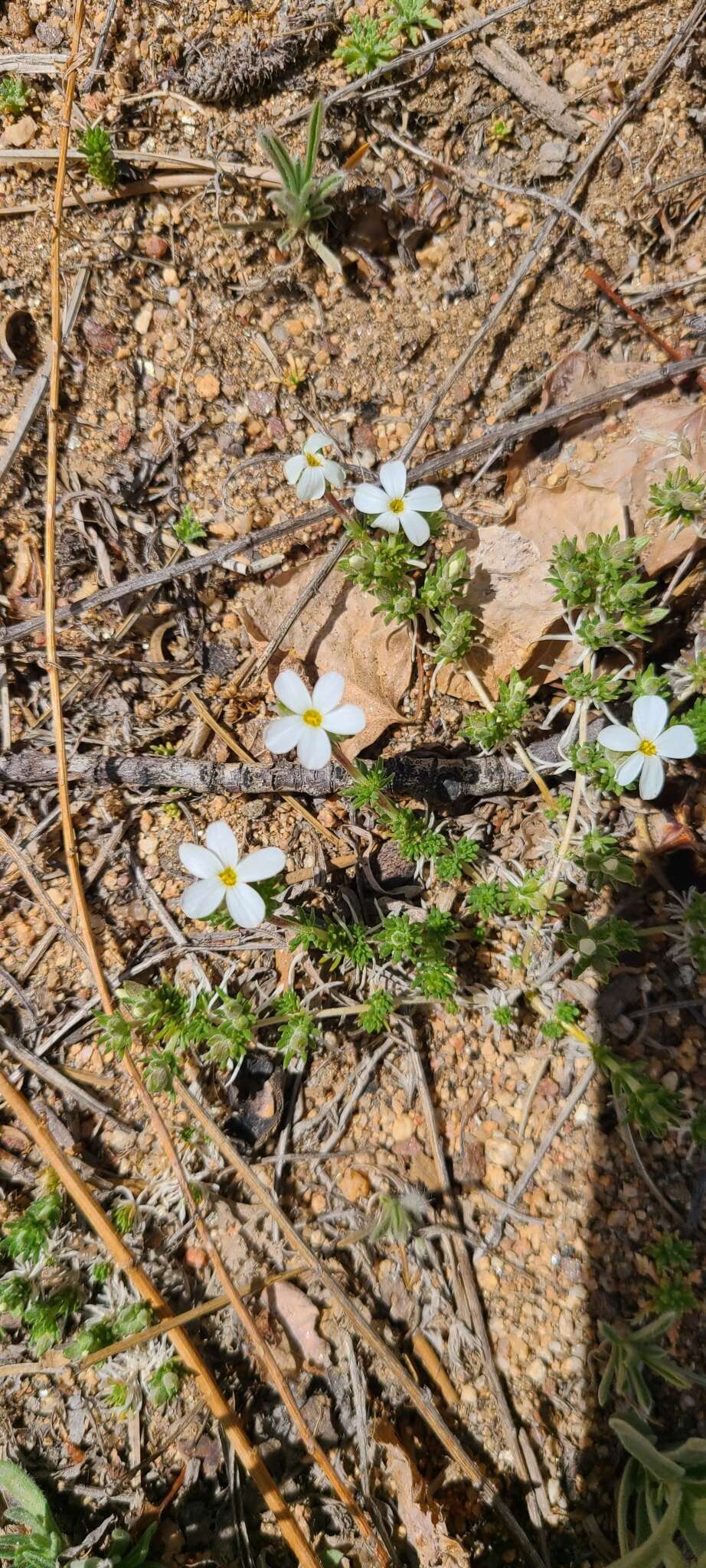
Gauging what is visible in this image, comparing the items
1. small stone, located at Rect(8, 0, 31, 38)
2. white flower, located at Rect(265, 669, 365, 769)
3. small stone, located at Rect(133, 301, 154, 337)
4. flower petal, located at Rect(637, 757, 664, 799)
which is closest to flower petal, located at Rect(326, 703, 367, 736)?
white flower, located at Rect(265, 669, 365, 769)

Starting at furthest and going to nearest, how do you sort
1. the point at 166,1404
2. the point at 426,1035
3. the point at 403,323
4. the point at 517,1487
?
1. the point at 403,323
2. the point at 426,1035
3. the point at 166,1404
4. the point at 517,1487

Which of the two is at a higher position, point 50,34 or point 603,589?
point 50,34

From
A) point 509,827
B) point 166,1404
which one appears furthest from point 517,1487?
point 509,827

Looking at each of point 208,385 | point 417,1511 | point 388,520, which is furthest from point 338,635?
point 417,1511

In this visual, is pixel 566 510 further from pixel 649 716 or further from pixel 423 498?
pixel 649 716

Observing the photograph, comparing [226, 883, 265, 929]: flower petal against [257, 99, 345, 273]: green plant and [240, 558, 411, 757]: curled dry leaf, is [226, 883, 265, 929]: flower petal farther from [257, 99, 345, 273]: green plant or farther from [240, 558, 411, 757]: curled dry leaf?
[257, 99, 345, 273]: green plant

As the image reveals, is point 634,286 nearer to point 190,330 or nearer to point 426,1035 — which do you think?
point 190,330
